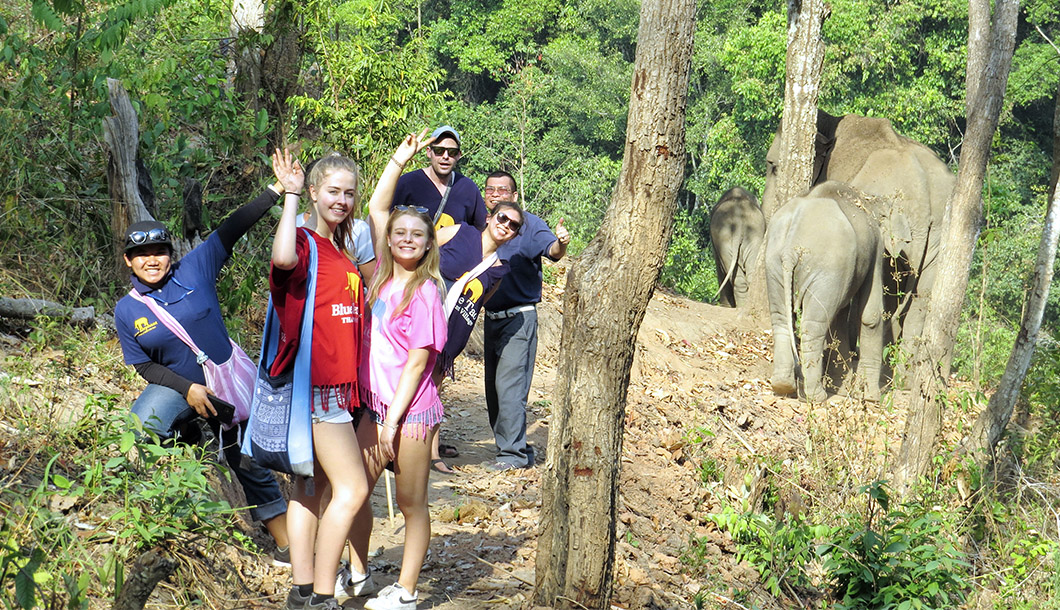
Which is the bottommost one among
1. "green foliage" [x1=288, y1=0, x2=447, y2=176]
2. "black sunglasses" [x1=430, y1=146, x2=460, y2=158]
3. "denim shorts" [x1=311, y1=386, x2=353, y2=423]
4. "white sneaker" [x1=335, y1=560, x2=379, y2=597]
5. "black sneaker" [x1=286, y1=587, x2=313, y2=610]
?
"white sneaker" [x1=335, y1=560, x2=379, y2=597]

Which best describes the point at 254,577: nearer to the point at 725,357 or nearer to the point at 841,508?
the point at 841,508

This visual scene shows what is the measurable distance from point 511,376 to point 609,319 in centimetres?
224

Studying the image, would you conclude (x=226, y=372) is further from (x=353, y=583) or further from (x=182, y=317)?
(x=353, y=583)

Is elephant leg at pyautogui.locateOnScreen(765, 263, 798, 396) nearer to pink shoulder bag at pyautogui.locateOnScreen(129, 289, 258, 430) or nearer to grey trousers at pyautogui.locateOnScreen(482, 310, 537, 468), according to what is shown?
grey trousers at pyautogui.locateOnScreen(482, 310, 537, 468)

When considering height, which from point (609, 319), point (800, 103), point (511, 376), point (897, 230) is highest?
point (800, 103)

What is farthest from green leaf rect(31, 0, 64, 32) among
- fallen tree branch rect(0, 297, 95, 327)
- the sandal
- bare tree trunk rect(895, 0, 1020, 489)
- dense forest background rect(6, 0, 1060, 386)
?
bare tree trunk rect(895, 0, 1020, 489)

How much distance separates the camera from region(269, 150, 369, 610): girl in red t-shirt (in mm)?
3732

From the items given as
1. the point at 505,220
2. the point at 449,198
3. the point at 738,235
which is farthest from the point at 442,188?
the point at 738,235

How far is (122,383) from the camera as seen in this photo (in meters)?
5.59

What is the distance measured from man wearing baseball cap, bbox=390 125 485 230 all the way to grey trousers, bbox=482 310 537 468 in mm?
725

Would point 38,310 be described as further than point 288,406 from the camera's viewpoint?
Yes

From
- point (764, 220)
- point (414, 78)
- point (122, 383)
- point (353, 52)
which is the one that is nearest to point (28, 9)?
point (353, 52)

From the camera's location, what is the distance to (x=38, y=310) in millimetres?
5910

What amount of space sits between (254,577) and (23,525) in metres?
1.13
